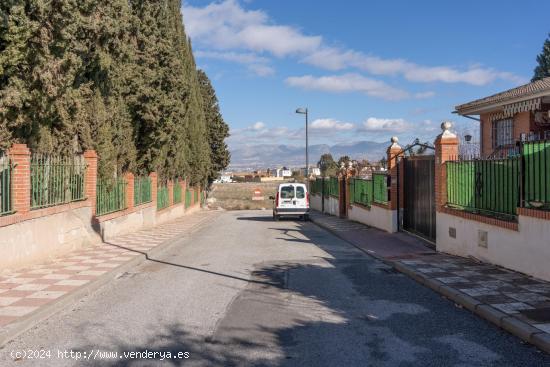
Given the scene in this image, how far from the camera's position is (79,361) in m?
5.24

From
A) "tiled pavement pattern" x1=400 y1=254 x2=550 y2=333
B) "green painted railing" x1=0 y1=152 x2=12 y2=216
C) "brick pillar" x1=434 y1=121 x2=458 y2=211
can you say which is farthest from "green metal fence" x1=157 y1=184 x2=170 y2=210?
"tiled pavement pattern" x1=400 y1=254 x2=550 y2=333

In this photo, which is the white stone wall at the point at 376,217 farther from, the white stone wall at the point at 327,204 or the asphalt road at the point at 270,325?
the asphalt road at the point at 270,325

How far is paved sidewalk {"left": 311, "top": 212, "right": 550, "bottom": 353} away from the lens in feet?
19.7

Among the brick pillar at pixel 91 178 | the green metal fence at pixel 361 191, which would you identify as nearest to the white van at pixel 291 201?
the green metal fence at pixel 361 191

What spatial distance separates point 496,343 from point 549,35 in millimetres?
35020

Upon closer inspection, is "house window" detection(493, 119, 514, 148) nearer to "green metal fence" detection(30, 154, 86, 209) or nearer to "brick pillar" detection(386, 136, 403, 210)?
"brick pillar" detection(386, 136, 403, 210)

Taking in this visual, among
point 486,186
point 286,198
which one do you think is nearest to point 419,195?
point 486,186

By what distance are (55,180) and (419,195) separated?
10.1 metres

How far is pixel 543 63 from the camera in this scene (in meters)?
34.5

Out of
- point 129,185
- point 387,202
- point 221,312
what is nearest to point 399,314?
point 221,312

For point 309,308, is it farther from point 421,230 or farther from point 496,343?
point 421,230

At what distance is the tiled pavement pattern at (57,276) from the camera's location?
293 inches

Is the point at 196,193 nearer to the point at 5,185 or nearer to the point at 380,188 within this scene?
the point at 380,188

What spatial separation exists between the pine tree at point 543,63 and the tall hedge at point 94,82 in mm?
22464
